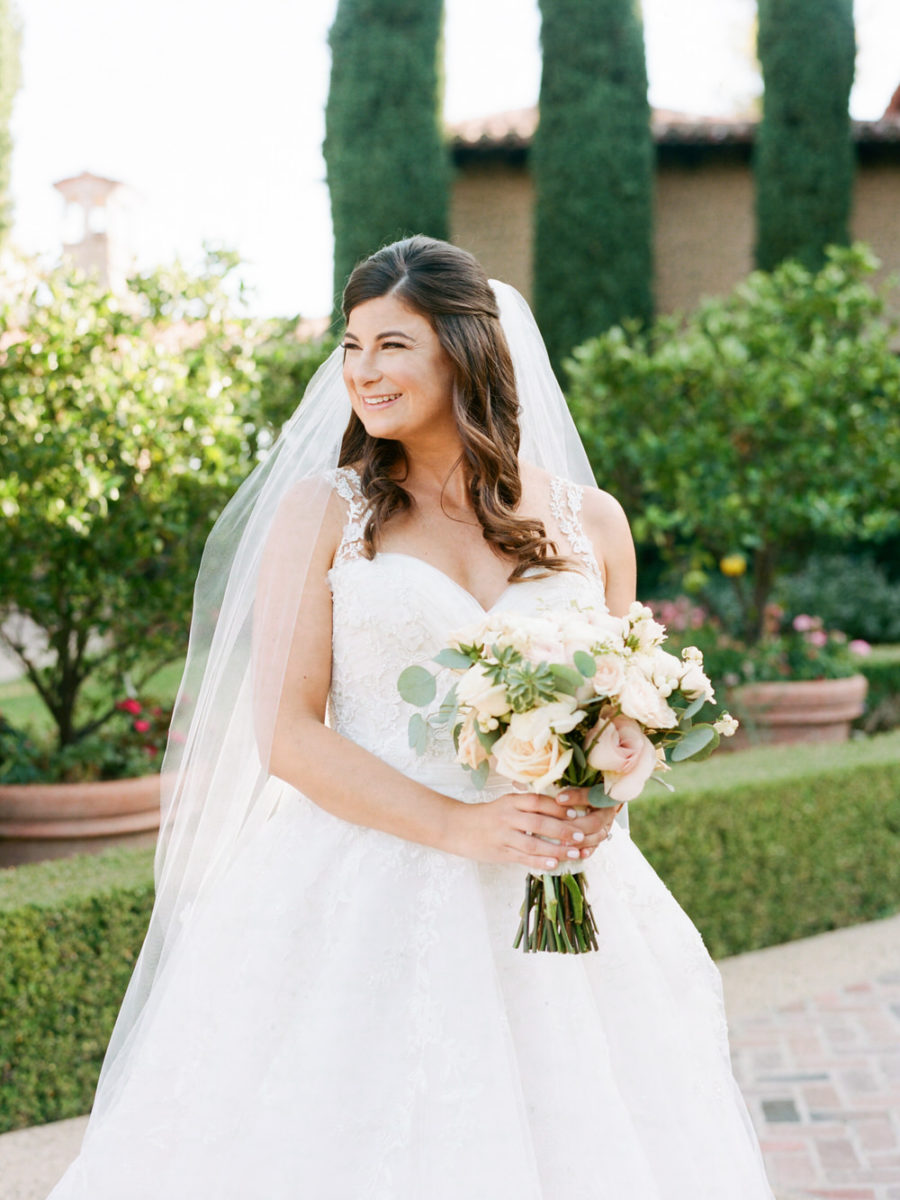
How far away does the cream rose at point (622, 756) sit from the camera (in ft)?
6.35

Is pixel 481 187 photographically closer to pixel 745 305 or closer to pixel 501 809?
pixel 745 305

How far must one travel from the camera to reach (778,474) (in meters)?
7.91

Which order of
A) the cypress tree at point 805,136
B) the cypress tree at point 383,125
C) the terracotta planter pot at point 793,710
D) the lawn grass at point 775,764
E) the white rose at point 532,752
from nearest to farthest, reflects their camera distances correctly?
the white rose at point 532,752 < the lawn grass at point 775,764 < the terracotta planter pot at point 793,710 < the cypress tree at point 383,125 < the cypress tree at point 805,136

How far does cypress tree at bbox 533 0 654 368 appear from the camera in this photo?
1370 cm

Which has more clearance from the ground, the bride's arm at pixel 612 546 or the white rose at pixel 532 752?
the bride's arm at pixel 612 546

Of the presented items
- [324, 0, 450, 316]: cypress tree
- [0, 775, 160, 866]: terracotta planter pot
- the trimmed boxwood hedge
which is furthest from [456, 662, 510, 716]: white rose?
[324, 0, 450, 316]: cypress tree

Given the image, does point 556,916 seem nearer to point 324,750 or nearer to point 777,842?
point 324,750

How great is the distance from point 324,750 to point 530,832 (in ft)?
1.36

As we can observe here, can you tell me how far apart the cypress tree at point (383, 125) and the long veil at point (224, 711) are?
1144 cm

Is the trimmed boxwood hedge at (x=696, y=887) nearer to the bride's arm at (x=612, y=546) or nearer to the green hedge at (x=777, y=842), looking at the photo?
the green hedge at (x=777, y=842)

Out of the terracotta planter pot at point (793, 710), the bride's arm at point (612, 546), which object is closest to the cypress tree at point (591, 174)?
the terracotta planter pot at point (793, 710)

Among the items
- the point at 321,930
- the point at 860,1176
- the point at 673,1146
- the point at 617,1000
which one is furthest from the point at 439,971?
the point at 860,1176

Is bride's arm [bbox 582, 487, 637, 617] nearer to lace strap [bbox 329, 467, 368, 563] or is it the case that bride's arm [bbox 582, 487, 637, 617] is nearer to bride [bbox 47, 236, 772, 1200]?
bride [bbox 47, 236, 772, 1200]

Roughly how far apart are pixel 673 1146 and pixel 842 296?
22.9 feet
